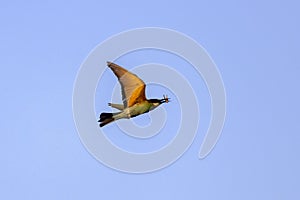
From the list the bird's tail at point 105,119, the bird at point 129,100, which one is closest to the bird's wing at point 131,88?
the bird at point 129,100

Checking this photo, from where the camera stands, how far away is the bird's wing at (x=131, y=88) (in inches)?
112

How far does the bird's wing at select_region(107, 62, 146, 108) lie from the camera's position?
2.85 metres

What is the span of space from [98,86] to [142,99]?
0.26m

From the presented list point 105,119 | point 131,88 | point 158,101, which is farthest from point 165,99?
point 105,119

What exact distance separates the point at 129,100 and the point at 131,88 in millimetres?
65

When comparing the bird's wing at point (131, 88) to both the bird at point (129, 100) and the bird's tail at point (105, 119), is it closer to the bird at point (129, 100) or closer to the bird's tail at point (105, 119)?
the bird at point (129, 100)

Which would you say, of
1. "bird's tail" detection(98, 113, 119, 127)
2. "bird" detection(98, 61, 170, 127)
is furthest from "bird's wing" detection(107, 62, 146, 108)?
"bird's tail" detection(98, 113, 119, 127)

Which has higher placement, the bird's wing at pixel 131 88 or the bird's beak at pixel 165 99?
the bird's wing at pixel 131 88

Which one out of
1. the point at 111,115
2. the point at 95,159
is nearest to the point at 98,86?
the point at 111,115

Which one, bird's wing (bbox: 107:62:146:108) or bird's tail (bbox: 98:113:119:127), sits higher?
bird's wing (bbox: 107:62:146:108)

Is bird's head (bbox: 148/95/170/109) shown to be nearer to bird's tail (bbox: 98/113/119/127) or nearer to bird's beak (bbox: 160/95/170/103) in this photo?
bird's beak (bbox: 160/95/170/103)

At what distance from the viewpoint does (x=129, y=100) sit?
285cm

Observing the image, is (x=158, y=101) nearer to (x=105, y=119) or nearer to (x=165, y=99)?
(x=165, y=99)

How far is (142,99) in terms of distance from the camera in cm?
286
